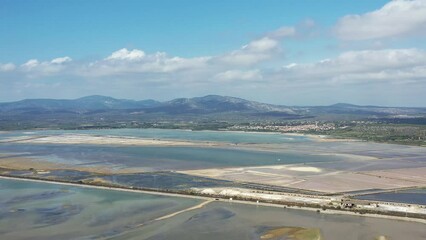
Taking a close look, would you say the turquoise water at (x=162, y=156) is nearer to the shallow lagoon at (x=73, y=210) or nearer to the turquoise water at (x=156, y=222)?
the shallow lagoon at (x=73, y=210)

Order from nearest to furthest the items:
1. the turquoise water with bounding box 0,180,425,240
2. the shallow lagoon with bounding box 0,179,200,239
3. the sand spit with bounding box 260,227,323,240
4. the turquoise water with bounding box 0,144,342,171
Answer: the sand spit with bounding box 260,227,323,240, the turquoise water with bounding box 0,180,425,240, the shallow lagoon with bounding box 0,179,200,239, the turquoise water with bounding box 0,144,342,171

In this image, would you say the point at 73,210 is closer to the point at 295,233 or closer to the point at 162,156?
the point at 295,233

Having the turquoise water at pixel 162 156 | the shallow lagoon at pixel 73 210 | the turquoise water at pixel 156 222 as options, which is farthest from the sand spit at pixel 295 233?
the turquoise water at pixel 162 156

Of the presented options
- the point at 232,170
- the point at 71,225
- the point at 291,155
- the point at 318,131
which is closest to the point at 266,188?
the point at 232,170

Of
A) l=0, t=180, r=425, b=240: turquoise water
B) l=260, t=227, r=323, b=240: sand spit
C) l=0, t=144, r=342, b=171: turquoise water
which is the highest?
l=0, t=144, r=342, b=171: turquoise water

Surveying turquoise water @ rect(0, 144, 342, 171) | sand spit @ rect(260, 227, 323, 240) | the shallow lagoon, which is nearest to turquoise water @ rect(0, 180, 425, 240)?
the shallow lagoon

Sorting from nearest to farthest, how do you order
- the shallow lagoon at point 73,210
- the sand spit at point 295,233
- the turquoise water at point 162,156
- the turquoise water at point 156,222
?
1. the sand spit at point 295,233
2. the turquoise water at point 156,222
3. the shallow lagoon at point 73,210
4. the turquoise water at point 162,156

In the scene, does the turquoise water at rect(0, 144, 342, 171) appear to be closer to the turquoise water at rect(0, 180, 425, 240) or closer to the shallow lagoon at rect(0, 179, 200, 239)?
the shallow lagoon at rect(0, 179, 200, 239)

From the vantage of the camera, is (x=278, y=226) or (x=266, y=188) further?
(x=266, y=188)

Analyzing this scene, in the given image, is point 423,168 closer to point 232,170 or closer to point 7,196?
point 232,170
